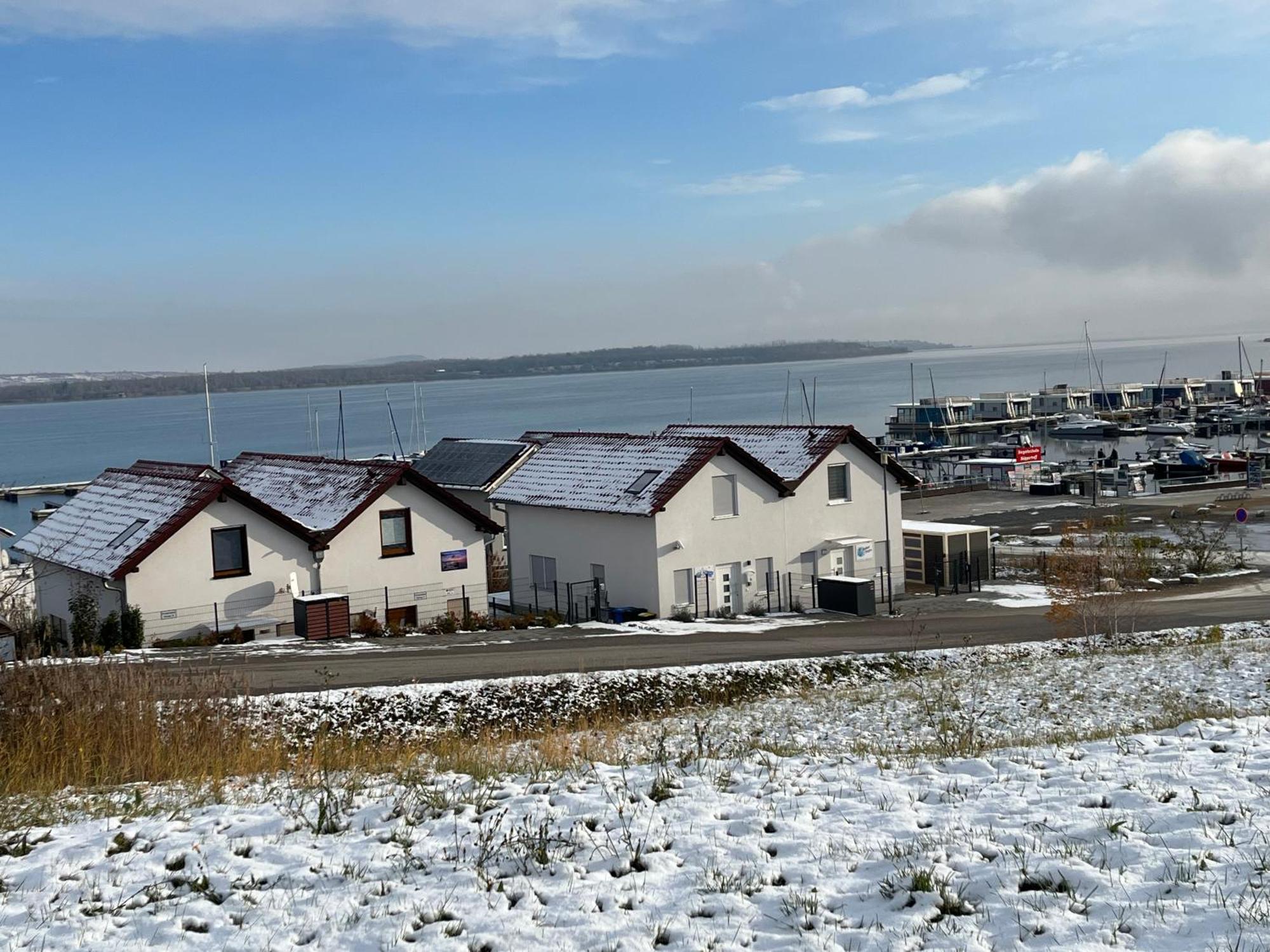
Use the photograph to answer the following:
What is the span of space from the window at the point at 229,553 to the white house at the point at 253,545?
0.08 ft

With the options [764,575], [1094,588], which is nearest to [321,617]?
[764,575]

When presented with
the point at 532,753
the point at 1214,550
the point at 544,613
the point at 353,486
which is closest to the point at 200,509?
the point at 353,486

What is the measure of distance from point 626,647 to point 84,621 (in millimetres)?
13841

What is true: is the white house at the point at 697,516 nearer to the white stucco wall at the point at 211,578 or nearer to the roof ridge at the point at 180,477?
the white stucco wall at the point at 211,578

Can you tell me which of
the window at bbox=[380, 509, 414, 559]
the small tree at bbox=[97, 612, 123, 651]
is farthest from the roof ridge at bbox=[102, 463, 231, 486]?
the window at bbox=[380, 509, 414, 559]

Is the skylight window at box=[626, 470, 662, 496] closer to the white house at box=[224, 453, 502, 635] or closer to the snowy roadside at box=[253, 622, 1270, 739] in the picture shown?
the white house at box=[224, 453, 502, 635]

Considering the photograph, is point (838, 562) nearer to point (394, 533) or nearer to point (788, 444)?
point (788, 444)

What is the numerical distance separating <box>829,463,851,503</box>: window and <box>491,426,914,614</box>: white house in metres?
0.04

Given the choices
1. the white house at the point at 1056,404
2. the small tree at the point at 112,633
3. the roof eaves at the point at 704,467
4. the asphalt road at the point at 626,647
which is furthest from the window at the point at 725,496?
the white house at the point at 1056,404

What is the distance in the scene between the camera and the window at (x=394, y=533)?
3488cm

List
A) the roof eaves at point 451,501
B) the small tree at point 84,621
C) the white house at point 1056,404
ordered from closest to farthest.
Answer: the small tree at point 84,621
the roof eaves at point 451,501
the white house at point 1056,404

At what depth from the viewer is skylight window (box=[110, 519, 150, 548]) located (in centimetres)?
3231

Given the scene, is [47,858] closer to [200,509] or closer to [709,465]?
[200,509]

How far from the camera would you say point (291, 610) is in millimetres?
33188
